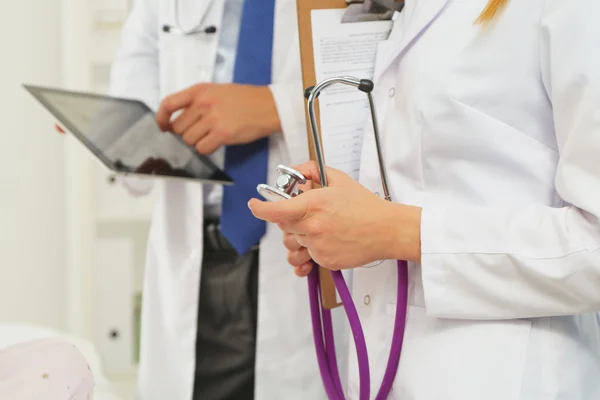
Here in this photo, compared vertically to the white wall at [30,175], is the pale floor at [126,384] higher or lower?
lower

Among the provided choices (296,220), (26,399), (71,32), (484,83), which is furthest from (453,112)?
(71,32)

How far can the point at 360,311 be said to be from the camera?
30.9 inches

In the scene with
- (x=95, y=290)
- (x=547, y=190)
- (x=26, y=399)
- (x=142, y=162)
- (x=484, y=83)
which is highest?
(x=484, y=83)

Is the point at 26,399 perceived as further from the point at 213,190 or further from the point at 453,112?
the point at 453,112

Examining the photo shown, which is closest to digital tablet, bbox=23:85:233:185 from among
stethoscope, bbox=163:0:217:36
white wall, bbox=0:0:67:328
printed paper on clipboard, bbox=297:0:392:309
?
stethoscope, bbox=163:0:217:36

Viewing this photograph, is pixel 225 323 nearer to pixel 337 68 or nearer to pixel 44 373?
pixel 44 373

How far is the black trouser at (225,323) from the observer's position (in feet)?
3.63

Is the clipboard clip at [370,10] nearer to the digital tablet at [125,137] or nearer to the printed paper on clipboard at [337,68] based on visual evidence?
the printed paper on clipboard at [337,68]

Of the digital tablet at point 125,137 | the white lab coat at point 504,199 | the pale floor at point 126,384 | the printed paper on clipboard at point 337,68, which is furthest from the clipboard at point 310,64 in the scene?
the pale floor at point 126,384

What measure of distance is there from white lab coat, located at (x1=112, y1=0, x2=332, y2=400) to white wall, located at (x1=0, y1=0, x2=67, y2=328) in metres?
0.76

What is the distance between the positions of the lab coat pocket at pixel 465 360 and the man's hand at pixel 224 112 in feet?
1.47

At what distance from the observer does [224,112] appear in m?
0.97

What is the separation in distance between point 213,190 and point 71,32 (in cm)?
89

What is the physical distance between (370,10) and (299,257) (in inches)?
14.6
